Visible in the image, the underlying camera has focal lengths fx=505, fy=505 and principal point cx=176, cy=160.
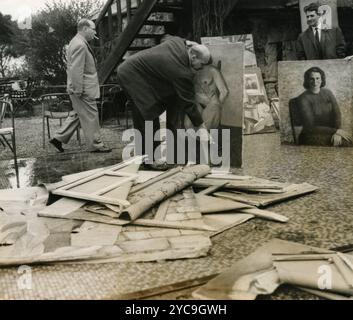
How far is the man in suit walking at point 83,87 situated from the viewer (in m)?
7.70

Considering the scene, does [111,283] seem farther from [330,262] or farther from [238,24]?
[238,24]

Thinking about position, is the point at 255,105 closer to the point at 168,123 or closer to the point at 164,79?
the point at 168,123

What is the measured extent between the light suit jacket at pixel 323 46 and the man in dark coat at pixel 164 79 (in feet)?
12.0

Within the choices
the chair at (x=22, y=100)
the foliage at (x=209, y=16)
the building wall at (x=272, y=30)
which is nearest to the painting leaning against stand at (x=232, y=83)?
the foliage at (x=209, y=16)

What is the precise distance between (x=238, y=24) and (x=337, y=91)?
15.2 ft

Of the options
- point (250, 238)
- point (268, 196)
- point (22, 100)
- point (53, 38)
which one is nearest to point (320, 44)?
point (268, 196)

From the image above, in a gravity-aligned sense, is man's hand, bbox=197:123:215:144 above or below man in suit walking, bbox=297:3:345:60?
below

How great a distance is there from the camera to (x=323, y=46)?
29.2 ft

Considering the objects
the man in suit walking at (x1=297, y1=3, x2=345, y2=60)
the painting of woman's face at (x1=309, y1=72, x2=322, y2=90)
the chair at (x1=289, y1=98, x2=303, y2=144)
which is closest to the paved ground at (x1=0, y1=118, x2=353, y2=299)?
the chair at (x1=289, y1=98, x2=303, y2=144)

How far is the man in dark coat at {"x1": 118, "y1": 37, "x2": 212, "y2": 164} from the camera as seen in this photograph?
5660mm

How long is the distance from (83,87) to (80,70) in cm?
26

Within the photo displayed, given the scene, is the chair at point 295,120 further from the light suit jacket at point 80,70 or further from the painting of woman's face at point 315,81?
the light suit jacket at point 80,70

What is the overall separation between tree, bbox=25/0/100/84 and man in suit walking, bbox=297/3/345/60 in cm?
789

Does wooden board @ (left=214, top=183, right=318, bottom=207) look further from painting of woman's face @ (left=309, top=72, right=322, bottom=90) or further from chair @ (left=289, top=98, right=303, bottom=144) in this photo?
painting of woman's face @ (left=309, top=72, right=322, bottom=90)
